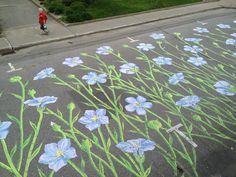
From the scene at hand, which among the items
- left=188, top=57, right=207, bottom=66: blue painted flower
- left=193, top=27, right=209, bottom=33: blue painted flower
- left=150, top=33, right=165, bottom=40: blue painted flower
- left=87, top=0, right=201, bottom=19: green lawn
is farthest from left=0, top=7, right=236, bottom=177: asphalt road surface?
left=87, top=0, right=201, bottom=19: green lawn

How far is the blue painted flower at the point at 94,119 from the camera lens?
18.5 feet

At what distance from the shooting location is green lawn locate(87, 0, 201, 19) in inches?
526

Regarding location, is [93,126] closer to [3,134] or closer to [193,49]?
[3,134]

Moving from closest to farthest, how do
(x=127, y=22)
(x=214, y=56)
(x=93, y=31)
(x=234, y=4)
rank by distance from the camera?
(x=214, y=56) < (x=93, y=31) < (x=127, y=22) < (x=234, y=4)

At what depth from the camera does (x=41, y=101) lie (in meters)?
6.42

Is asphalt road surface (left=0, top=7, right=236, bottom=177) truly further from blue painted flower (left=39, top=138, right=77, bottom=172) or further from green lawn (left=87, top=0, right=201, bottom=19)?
green lawn (left=87, top=0, right=201, bottom=19)

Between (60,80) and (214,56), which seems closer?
(60,80)

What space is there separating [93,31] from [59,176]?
7708 millimetres

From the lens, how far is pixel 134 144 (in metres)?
5.14

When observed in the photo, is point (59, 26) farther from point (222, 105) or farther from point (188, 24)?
point (222, 105)

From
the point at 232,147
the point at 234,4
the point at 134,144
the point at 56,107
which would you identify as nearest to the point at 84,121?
the point at 56,107

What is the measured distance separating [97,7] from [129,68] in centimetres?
755

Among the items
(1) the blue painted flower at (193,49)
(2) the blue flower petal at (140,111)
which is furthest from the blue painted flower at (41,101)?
(1) the blue painted flower at (193,49)

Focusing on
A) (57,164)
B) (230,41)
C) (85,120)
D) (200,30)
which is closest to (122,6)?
(200,30)
